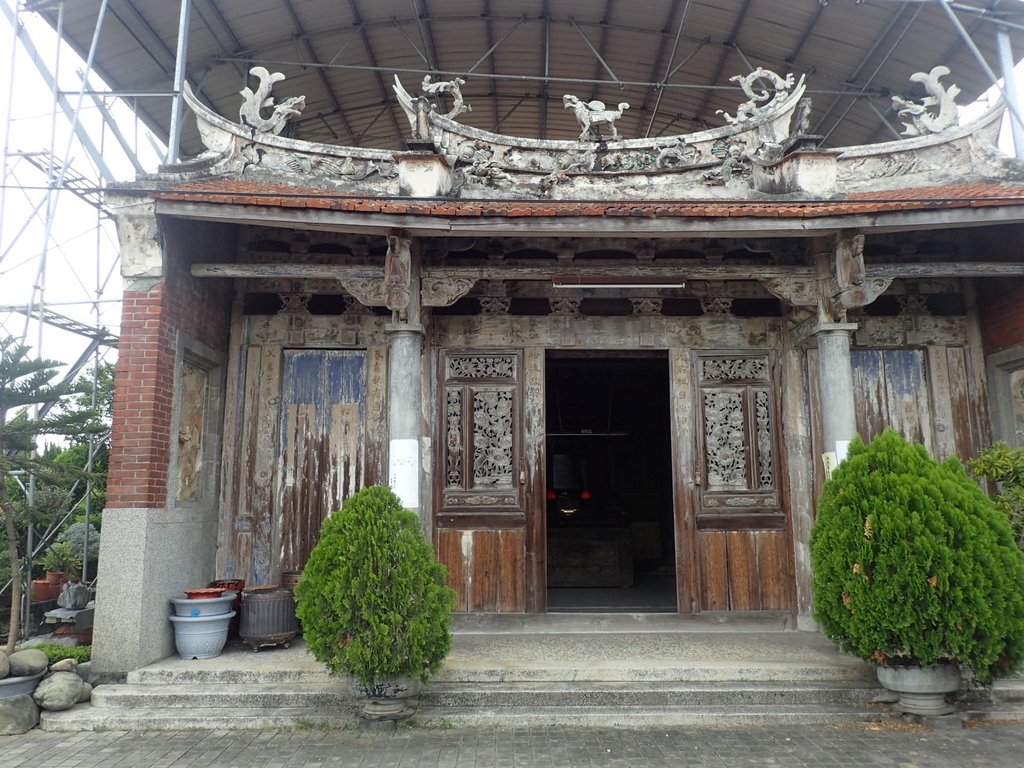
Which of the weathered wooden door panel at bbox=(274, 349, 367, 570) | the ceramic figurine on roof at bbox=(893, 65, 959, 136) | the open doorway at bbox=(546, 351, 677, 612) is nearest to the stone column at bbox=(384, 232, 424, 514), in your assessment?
the weathered wooden door panel at bbox=(274, 349, 367, 570)

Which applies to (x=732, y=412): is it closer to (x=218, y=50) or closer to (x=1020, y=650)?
(x=1020, y=650)

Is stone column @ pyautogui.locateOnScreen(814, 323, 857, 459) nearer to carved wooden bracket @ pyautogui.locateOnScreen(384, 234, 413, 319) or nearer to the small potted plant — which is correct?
carved wooden bracket @ pyautogui.locateOnScreen(384, 234, 413, 319)

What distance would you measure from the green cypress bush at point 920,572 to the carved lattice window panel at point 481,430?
3.37m

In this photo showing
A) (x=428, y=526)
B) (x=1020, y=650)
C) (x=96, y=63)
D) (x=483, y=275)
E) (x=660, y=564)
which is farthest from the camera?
(x=660, y=564)

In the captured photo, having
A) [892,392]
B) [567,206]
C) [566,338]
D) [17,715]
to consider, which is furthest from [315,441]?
[892,392]

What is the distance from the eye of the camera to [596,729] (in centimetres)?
529

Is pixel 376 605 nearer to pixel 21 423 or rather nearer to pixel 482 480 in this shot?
pixel 482 480

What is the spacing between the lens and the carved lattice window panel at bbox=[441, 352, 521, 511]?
7.57m

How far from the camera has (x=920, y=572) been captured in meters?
4.99

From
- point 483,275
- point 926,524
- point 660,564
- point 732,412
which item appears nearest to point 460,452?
point 483,275

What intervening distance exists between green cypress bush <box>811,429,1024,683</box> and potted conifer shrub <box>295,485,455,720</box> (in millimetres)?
3038

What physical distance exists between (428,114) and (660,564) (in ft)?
31.8

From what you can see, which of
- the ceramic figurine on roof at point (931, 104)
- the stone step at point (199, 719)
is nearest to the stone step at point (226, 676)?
the stone step at point (199, 719)

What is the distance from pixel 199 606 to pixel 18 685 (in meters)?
1.36
